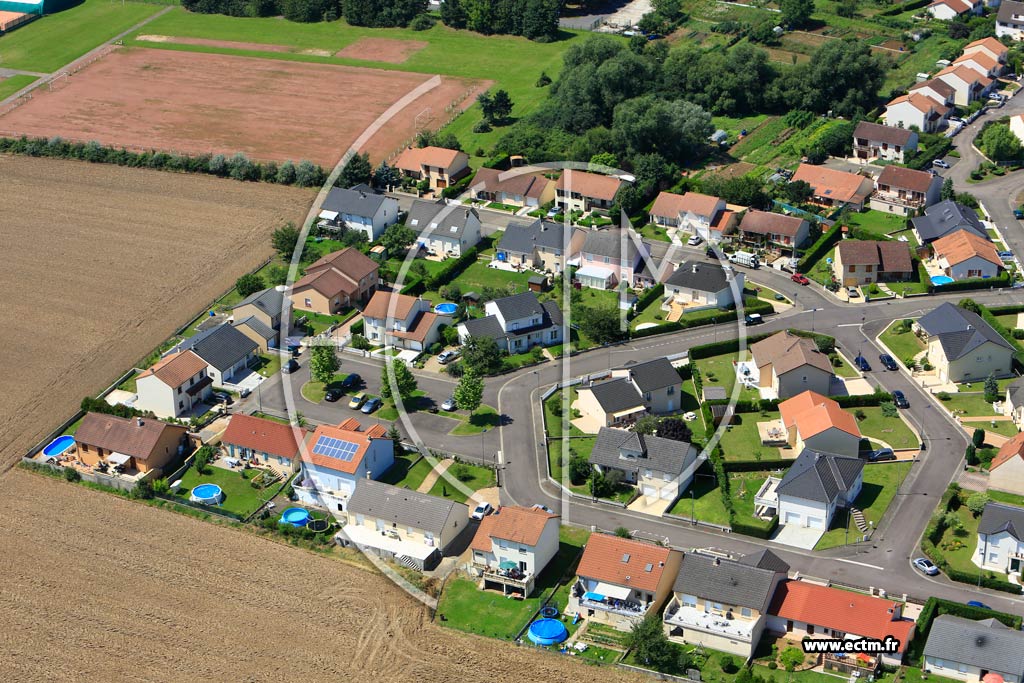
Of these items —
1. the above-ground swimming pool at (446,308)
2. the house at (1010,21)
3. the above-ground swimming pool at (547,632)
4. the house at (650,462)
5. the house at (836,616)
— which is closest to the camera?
the house at (836,616)

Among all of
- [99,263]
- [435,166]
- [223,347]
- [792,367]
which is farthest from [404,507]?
[435,166]

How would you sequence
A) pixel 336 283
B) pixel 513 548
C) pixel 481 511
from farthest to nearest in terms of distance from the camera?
1. pixel 336 283
2. pixel 481 511
3. pixel 513 548

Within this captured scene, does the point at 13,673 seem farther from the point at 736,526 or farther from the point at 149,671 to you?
the point at 736,526

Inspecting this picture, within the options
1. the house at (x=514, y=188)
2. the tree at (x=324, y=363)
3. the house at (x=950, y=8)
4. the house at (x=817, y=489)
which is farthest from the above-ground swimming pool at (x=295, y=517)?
the house at (x=950, y=8)

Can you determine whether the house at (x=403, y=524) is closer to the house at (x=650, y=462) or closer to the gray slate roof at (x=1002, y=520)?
the house at (x=650, y=462)

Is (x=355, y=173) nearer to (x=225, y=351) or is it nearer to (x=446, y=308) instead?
(x=446, y=308)

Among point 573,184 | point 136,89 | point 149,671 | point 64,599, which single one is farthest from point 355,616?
point 136,89
